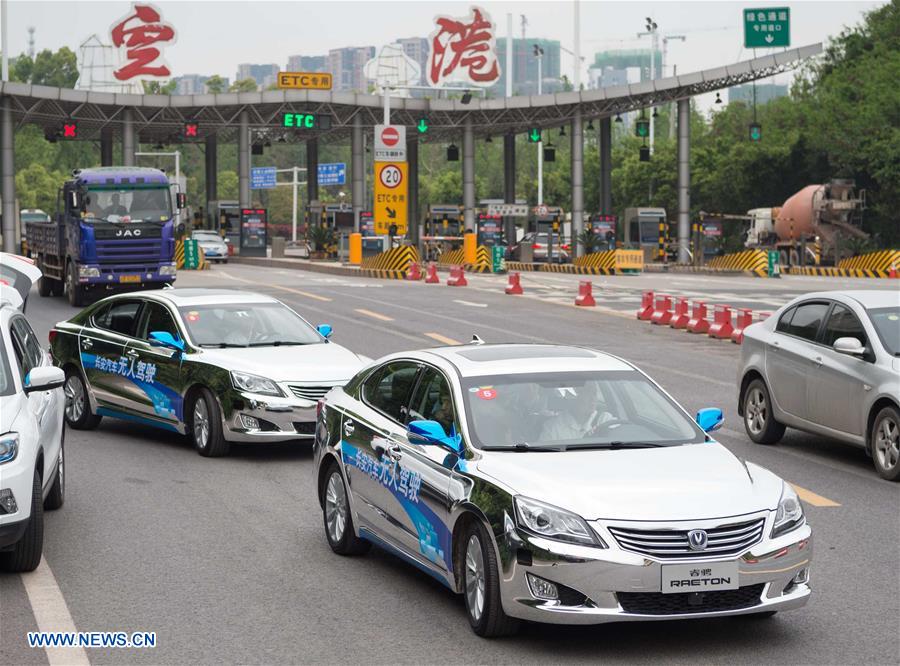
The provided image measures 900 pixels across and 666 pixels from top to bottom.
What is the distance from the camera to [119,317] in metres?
15.3

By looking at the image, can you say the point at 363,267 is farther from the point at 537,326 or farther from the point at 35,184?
the point at 35,184

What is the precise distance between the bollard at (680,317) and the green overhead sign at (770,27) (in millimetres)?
34411

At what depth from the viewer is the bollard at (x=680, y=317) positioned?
29.1 metres

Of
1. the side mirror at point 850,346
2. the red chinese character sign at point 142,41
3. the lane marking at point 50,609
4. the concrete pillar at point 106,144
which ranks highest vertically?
the red chinese character sign at point 142,41

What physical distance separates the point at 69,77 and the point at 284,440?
544ft

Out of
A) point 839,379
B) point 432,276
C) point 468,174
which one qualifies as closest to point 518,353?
point 839,379

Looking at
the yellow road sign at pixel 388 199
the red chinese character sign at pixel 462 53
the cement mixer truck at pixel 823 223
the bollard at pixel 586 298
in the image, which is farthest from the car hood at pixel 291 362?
the red chinese character sign at pixel 462 53

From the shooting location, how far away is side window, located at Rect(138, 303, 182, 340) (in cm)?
1454

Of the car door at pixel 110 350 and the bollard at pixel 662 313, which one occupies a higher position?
the car door at pixel 110 350

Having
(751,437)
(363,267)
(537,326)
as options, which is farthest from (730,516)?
(363,267)

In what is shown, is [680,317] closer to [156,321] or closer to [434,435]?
[156,321]

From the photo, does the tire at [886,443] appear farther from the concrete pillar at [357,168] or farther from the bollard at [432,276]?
the concrete pillar at [357,168]

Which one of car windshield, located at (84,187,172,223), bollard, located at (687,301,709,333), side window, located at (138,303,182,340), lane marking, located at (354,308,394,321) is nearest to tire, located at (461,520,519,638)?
side window, located at (138,303,182,340)

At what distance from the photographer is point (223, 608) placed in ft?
26.5
